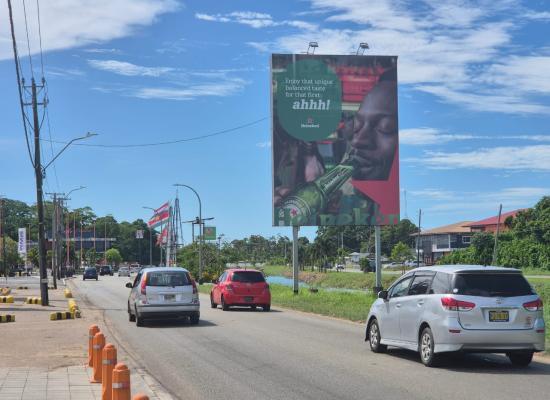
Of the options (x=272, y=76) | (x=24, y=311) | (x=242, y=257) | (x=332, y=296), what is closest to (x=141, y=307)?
(x=24, y=311)

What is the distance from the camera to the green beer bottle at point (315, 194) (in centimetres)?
3566

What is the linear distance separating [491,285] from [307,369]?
10.8ft

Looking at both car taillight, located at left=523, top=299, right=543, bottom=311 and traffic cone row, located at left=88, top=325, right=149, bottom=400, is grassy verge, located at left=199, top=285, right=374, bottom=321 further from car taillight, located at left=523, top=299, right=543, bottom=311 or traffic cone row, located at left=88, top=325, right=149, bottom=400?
traffic cone row, located at left=88, top=325, right=149, bottom=400

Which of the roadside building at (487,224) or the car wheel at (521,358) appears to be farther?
the roadside building at (487,224)

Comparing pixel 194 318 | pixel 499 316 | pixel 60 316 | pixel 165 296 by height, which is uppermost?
pixel 499 316

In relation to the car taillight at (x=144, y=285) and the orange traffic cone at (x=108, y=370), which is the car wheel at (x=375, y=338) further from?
the car taillight at (x=144, y=285)

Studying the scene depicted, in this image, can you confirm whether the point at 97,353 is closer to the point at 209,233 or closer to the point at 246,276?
the point at 246,276

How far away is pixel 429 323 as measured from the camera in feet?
38.6

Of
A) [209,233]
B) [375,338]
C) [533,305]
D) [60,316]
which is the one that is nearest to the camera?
[533,305]

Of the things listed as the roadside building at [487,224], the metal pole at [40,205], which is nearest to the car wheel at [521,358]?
the metal pole at [40,205]

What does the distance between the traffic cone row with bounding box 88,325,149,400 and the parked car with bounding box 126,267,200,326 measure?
842 cm

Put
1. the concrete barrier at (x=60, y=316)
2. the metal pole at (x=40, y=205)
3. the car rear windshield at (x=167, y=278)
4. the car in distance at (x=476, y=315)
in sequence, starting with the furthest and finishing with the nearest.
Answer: the metal pole at (x=40, y=205)
the concrete barrier at (x=60, y=316)
the car rear windshield at (x=167, y=278)
the car in distance at (x=476, y=315)

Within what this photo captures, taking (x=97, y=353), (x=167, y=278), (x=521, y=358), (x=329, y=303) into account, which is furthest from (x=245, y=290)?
(x=97, y=353)

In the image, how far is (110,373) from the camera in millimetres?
8320
